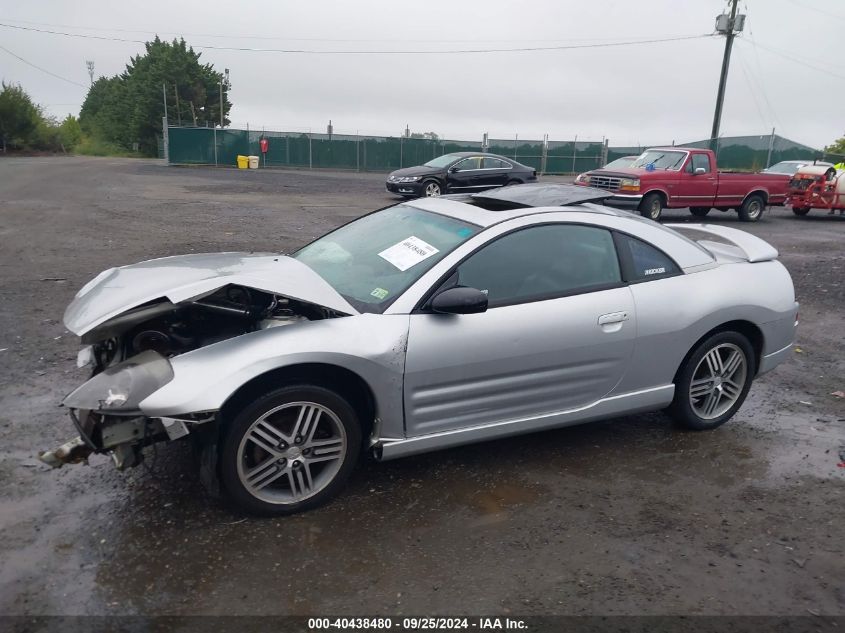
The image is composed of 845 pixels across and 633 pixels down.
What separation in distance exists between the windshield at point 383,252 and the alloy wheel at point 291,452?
0.65 meters

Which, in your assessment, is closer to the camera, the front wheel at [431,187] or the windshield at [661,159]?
the windshield at [661,159]

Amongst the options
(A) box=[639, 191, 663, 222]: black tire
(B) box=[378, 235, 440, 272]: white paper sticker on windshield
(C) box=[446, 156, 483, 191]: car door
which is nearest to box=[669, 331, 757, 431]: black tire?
(B) box=[378, 235, 440, 272]: white paper sticker on windshield

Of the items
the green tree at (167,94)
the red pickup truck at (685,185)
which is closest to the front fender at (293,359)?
the red pickup truck at (685,185)

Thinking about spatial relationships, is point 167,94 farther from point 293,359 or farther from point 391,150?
point 293,359

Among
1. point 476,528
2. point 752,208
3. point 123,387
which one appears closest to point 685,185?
point 752,208

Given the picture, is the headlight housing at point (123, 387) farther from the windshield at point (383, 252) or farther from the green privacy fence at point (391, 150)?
the green privacy fence at point (391, 150)

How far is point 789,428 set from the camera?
480 cm

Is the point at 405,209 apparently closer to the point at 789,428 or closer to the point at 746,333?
the point at 746,333

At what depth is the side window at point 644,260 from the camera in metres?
4.25

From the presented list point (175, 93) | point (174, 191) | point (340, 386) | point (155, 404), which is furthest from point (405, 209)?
point (175, 93)

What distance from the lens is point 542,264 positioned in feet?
13.2

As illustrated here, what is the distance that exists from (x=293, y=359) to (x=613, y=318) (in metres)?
1.96

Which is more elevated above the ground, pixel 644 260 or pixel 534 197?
pixel 534 197

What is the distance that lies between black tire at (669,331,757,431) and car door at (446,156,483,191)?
50.3 feet
